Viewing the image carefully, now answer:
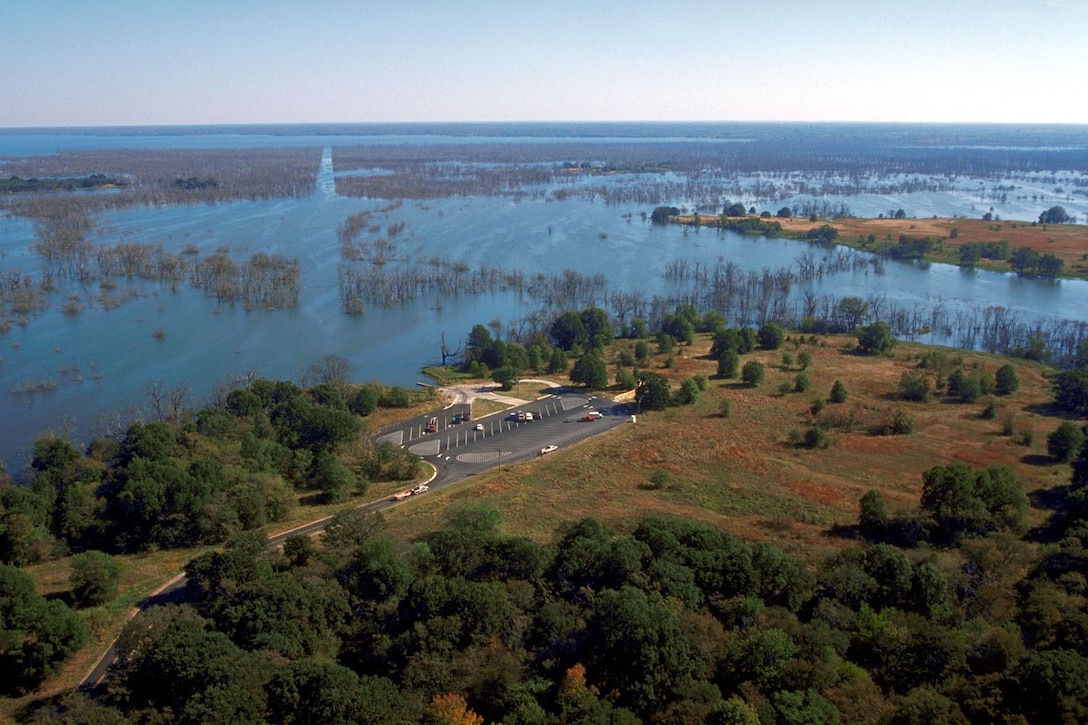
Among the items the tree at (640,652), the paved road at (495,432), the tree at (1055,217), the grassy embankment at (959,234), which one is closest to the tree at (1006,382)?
the paved road at (495,432)

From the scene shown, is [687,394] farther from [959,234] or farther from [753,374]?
[959,234]

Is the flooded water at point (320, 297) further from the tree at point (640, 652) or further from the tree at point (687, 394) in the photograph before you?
the tree at point (640, 652)

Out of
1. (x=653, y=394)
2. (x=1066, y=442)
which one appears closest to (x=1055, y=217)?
(x=1066, y=442)

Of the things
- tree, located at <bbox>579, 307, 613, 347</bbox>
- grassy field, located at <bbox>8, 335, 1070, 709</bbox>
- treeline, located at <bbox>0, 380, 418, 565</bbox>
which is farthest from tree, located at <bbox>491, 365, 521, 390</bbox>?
treeline, located at <bbox>0, 380, 418, 565</bbox>

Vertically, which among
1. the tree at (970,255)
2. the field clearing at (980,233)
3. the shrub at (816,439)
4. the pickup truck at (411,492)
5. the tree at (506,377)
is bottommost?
the pickup truck at (411,492)

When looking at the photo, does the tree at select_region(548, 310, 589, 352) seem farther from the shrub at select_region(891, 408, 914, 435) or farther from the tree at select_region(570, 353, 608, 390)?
the shrub at select_region(891, 408, 914, 435)
